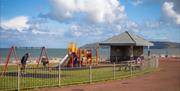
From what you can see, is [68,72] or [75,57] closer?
[68,72]

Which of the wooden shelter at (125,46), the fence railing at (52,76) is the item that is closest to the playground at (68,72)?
the fence railing at (52,76)

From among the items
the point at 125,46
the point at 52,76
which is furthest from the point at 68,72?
the point at 125,46

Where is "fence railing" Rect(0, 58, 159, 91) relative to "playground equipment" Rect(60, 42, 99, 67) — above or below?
below

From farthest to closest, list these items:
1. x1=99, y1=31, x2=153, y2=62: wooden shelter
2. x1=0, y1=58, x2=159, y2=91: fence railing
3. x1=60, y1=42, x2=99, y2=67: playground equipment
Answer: x1=99, y1=31, x2=153, y2=62: wooden shelter → x1=60, y1=42, x2=99, y2=67: playground equipment → x1=0, y1=58, x2=159, y2=91: fence railing

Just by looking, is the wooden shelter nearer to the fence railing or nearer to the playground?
the playground

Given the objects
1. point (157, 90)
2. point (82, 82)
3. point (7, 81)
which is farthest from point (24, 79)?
point (157, 90)

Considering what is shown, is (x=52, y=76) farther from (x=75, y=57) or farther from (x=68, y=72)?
(x=75, y=57)

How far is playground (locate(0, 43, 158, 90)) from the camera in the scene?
1748 cm

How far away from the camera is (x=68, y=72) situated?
2308 centimetres

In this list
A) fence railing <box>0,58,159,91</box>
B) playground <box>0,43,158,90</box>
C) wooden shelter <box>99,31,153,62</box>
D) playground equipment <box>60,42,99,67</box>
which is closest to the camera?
fence railing <box>0,58,159,91</box>

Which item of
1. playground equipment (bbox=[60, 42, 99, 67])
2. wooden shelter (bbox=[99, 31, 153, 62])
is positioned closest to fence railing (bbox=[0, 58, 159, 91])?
playground equipment (bbox=[60, 42, 99, 67])

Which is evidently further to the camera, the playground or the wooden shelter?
the wooden shelter

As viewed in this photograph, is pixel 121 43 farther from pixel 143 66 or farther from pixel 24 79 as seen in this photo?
pixel 24 79

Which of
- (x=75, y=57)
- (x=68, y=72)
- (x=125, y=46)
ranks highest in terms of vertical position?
(x=125, y=46)
